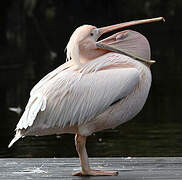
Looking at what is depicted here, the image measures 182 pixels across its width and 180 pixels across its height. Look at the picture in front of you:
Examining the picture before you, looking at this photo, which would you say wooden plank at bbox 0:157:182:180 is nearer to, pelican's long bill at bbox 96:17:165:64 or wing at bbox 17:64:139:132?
wing at bbox 17:64:139:132

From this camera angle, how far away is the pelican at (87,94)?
548 centimetres

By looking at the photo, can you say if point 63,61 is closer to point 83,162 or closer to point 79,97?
point 83,162

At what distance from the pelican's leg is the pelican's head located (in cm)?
60

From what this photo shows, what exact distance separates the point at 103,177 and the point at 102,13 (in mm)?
44389

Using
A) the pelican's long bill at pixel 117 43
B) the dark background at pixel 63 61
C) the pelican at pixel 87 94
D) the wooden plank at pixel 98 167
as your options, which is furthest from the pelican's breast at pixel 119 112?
the dark background at pixel 63 61

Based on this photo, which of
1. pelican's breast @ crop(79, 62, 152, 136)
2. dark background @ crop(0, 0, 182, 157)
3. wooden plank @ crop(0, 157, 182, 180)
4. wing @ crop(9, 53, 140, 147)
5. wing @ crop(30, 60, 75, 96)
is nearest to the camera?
wing @ crop(9, 53, 140, 147)

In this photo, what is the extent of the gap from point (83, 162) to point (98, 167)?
642mm

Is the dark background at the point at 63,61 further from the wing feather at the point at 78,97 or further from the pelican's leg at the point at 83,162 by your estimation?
the wing feather at the point at 78,97

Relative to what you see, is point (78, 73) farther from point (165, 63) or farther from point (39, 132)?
point (165, 63)

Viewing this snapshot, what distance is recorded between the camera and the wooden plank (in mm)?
5859

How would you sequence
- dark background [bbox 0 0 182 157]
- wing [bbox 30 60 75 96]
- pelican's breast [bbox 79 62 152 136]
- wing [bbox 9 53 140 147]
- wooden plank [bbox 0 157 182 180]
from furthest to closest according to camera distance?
dark background [bbox 0 0 182 157] → wooden plank [bbox 0 157 182 180] → wing [bbox 30 60 75 96] → pelican's breast [bbox 79 62 152 136] → wing [bbox 9 53 140 147]

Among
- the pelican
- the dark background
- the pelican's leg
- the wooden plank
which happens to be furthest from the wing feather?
the dark background

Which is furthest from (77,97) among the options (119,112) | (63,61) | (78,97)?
(63,61)

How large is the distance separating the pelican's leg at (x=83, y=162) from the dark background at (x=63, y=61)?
3933mm
